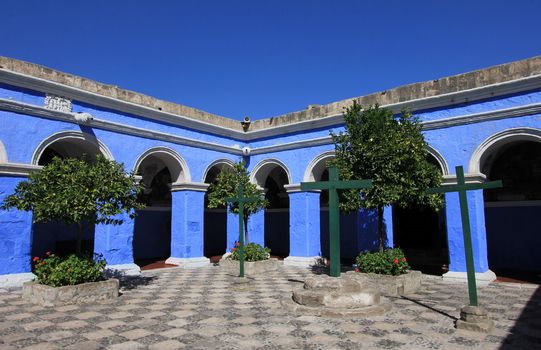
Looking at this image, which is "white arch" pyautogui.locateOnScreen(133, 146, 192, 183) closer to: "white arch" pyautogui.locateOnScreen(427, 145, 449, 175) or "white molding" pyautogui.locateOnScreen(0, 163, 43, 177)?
"white molding" pyautogui.locateOnScreen(0, 163, 43, 177)

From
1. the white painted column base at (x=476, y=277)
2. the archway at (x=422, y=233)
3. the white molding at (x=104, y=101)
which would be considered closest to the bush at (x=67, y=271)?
the white molding at (x=104, y=101)

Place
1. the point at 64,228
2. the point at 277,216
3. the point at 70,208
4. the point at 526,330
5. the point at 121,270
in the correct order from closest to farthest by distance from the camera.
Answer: the point at 526,330 < the point at 70,208 < the point at 121,270 < the point at 64,228 < the point at 277,216

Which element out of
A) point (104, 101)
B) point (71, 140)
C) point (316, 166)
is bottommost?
point (316, 166)

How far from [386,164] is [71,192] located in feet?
19.1

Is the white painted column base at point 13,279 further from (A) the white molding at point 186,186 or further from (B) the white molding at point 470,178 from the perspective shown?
(B) the white molding at point 470,178

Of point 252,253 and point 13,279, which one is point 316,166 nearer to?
point 252,253

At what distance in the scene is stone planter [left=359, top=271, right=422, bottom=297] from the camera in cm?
720

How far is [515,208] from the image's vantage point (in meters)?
11.0

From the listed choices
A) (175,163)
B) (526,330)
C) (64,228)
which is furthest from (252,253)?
(526,330)

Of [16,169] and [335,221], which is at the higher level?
[16,169]

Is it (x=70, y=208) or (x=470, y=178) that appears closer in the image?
(x=70, y=208)

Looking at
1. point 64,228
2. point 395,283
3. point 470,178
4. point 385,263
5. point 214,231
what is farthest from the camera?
point 214,231

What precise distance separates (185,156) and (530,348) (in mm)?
9720

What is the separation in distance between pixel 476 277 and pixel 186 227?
775 cm
